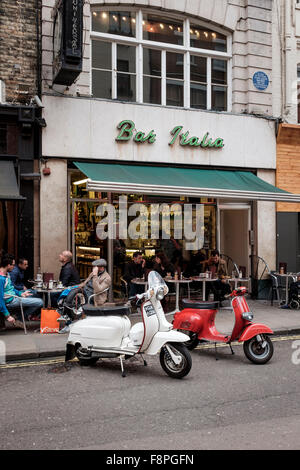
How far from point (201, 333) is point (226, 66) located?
31.4 ft

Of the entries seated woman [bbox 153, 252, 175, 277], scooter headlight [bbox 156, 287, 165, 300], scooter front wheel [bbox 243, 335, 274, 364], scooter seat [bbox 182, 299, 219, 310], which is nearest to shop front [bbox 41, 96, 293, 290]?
seated woman [bbox 153, 252, 175, 277]

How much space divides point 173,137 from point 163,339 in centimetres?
790

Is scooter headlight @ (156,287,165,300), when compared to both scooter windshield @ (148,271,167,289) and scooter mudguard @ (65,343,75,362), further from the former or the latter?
scooter mudguard @ (65,343,75,362)

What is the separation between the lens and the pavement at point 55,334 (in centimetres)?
808

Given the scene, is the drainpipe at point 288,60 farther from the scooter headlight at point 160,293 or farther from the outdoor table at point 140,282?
the scooter headlight at point 160,293

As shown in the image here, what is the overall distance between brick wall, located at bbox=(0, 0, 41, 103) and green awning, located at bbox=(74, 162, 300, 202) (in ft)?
7.31

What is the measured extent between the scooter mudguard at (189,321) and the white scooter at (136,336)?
1.08 metres

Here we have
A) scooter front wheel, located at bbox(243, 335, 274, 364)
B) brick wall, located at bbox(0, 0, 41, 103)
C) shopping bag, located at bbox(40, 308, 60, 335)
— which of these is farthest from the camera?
brick wall, located at bbox(0, 0, 41, 103)

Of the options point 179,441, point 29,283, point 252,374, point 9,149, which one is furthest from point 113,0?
point 179,441

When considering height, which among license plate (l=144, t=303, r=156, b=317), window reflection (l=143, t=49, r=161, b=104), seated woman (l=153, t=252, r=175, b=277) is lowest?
license plate (l=144, t=303, r=156, b=317)

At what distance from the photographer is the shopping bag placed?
9.68 metres

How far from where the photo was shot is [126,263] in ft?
42.2
